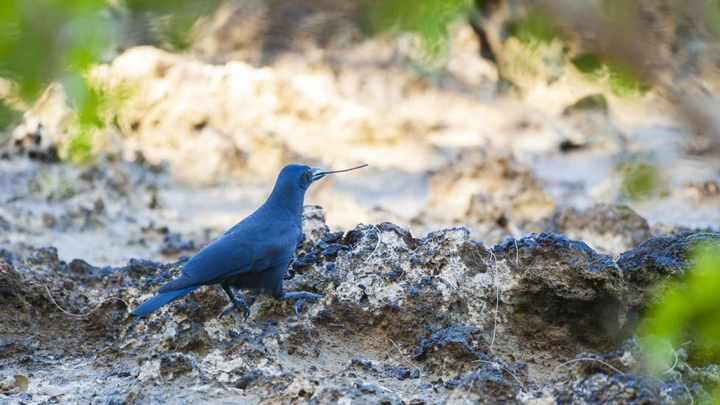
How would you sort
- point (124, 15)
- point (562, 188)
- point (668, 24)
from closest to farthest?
point (668, 24) < point (124, 15) < point (562, 188)

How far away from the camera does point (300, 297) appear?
360 centimetres

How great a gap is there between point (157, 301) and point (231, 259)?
0.34 metres

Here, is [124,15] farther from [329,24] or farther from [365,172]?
[365,172]

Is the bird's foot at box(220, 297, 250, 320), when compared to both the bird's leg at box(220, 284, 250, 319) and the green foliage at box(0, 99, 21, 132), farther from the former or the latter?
the green foliage at box(0, 99, 21, 132)

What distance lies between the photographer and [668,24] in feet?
3.69

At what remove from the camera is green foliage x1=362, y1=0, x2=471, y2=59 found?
1.34 m

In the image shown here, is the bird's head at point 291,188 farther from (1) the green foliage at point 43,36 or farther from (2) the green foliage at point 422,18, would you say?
(2) the green foliage at point 422,18

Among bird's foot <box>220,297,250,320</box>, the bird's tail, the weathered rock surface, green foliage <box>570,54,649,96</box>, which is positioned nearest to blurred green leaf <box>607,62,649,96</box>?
green foliage <box>570,54,649,96</box>

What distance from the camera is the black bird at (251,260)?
11.0ft

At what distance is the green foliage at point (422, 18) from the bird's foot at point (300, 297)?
7.30ft

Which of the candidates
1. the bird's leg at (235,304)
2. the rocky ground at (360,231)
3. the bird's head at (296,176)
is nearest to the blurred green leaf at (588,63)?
the rocky ground at (360,231)

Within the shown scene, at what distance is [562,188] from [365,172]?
1859 millimetres

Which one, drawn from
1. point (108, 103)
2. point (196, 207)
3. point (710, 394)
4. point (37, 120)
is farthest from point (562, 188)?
point (108, 103)

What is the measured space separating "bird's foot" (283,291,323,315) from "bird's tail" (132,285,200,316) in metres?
0.39
